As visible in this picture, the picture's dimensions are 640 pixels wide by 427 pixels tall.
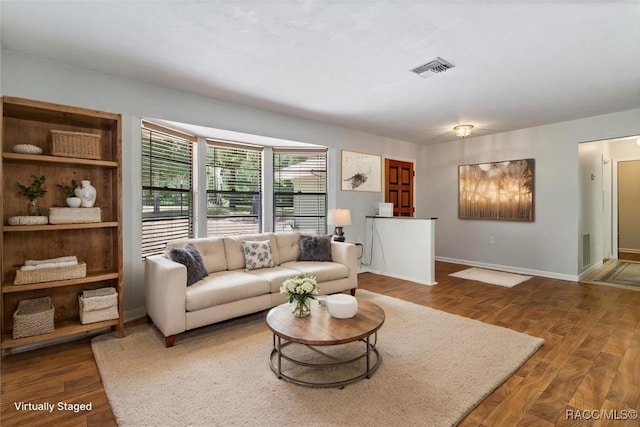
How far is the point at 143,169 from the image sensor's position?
3.44 m

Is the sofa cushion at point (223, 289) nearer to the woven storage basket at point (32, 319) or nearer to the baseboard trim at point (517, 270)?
the woven storage basket at point (32, 319)

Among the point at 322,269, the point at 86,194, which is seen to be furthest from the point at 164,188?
the point at 322,269

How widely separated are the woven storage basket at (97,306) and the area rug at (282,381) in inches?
8.7

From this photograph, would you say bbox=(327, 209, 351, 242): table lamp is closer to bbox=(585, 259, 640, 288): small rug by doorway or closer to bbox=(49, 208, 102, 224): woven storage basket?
bbox=(49, 208, 102, 224): woven storage basket

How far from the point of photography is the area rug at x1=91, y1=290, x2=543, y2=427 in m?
1.81

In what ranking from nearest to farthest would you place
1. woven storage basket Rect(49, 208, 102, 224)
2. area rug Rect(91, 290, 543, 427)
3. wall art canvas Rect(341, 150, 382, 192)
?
1. area rug Rect(91, 290, 543, 427)
2. woven storage basket Rect(49, 208, 102, 224)
3. wall art canvas Rect(341, 150, 382, 192)

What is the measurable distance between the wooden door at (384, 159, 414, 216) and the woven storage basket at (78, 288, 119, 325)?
4651mm

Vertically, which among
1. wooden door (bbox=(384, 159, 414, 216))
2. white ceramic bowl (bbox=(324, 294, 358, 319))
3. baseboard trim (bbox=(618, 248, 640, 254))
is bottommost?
baseboard trim (bbox=(618, 248, 640, 254))

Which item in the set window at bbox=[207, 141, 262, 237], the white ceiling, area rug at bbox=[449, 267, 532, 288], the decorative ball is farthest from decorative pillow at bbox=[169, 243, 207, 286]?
area rug at bbox=[449, 267, 532, 288]

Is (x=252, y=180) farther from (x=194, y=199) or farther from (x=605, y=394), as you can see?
(x=605, y=394)

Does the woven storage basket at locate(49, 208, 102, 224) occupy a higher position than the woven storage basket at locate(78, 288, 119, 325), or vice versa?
the woven storage basket at locate(49, 208, 102, 224)

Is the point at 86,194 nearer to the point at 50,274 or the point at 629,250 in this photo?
the point at 50,274

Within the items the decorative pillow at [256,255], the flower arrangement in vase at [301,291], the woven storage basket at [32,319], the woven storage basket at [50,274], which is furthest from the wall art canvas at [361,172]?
the woven storage basket at [32,319]

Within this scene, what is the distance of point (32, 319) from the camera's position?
246 centimetres
